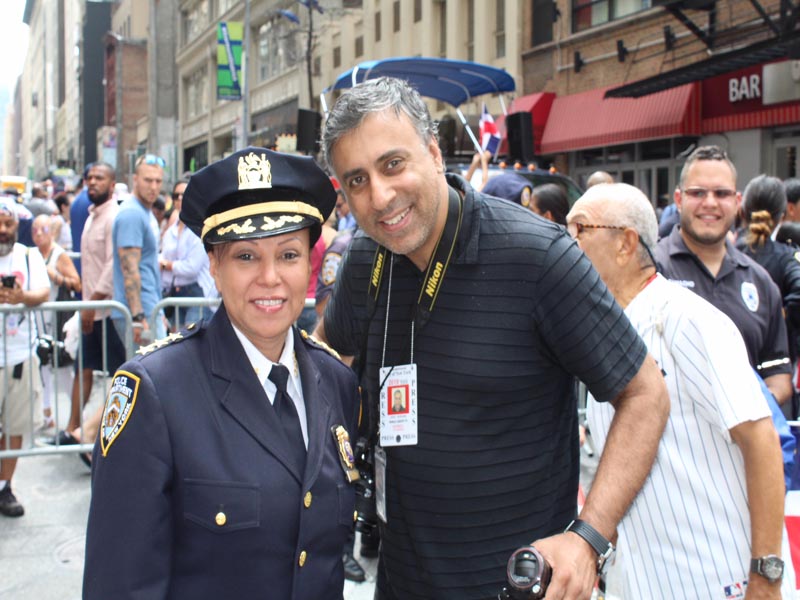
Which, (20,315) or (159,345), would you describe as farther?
(20,315)

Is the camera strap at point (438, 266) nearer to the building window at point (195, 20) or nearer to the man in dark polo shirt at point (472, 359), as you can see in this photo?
the man in dark polo shirt at point (472, 359)

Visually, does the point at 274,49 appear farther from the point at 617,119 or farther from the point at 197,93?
the point at 617,119

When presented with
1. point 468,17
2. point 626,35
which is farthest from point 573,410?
point 468,17

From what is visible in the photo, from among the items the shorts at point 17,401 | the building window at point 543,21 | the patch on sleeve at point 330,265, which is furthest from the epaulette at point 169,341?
the building window at point 543,21

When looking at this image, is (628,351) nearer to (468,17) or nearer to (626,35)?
(626,35)

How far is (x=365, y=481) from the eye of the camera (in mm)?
2211

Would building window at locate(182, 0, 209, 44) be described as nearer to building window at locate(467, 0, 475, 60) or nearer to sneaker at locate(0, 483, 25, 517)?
building window at locate(467, 0, 475, 60)

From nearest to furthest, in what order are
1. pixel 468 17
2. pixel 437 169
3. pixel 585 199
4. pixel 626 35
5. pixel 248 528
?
pixel 248 528, pixel 437 169, pixel 585 199, pixel 626 35, pixel 468 17

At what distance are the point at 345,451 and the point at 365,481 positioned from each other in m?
0.28

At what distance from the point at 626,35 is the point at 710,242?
15.0 metres

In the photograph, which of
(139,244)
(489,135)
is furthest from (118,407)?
(489,135)

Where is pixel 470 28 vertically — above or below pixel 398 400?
above

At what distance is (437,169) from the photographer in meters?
2.17

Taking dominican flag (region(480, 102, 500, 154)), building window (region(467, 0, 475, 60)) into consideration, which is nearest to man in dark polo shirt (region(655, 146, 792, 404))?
dominican flag (region(480, 102, 500, 154))
